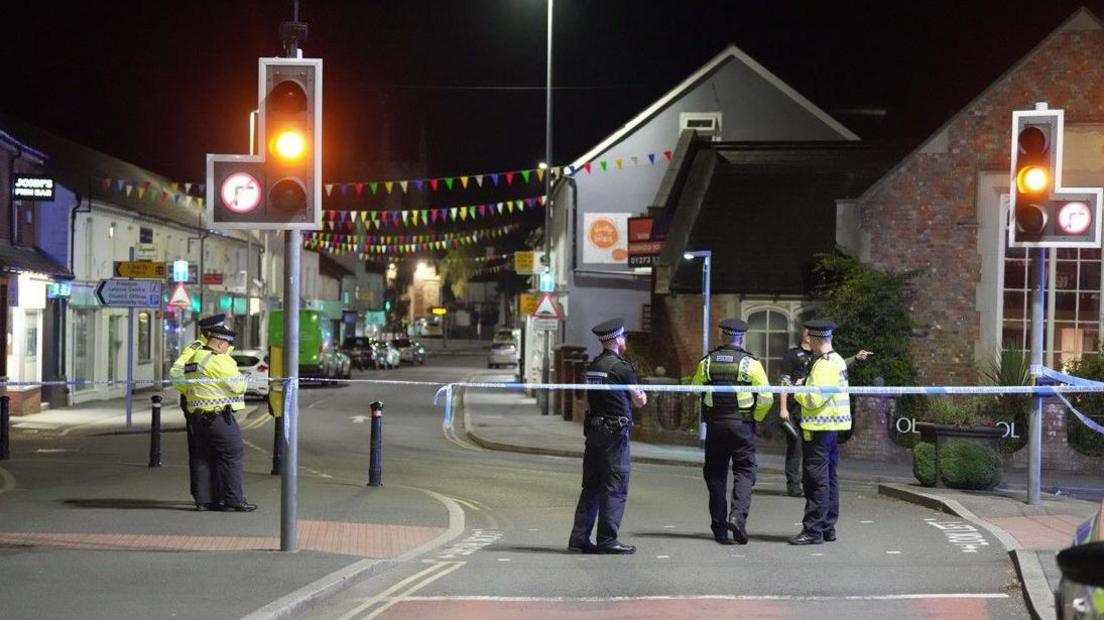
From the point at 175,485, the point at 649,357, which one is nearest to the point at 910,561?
the point at 175,485

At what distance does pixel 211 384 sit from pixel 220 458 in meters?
0.74

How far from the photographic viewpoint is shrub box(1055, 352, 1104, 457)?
18.7 m

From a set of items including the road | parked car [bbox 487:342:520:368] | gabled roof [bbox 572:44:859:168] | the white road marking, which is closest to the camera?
the road

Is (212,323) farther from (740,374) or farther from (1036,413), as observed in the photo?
(1036,413)

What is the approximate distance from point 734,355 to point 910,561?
2.25 metres

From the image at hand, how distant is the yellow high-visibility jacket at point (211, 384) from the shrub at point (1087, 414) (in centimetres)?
1189

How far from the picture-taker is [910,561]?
10625 millimetres

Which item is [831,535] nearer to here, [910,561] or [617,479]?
[910,561]

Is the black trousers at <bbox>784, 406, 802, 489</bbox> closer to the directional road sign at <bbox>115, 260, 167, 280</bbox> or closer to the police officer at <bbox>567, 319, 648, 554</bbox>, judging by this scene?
the police officer at <bbox>567, 319, 648, 554</bbox>

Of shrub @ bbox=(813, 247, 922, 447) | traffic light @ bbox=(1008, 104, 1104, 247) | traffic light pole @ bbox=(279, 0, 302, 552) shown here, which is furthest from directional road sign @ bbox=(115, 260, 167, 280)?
traffic light @ bbox=(1008, 104, 1104, 247)

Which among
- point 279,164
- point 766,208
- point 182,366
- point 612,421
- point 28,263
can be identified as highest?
point 766,208

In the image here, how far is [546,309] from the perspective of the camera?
30.3 meters

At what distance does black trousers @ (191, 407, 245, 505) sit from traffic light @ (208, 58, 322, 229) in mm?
3813

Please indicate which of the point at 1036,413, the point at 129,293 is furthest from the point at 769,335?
the point at 129,293
